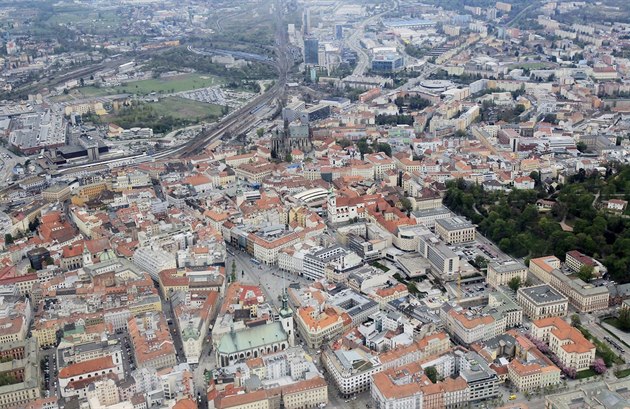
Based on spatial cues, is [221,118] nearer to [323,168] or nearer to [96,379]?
[323,168]

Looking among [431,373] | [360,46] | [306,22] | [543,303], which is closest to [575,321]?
[543,303]

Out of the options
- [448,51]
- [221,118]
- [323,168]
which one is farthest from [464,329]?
[448,51]

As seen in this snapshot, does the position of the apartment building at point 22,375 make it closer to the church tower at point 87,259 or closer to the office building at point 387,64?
the church tower at point 87,259

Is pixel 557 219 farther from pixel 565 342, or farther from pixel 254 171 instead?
pixel 254 171

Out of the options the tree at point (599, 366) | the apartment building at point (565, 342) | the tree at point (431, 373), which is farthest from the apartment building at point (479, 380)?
the tree at point (599, 366)

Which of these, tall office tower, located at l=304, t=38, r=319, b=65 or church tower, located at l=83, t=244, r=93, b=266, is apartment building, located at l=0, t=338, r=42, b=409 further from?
tall office tower, located at l=304, t=38, r=319, b=65
